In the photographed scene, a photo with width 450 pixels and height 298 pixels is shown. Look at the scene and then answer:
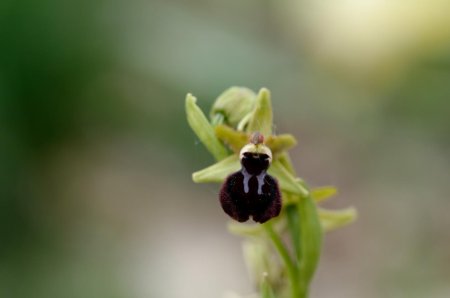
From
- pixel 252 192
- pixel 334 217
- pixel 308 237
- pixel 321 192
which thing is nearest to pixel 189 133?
pixel 334 217

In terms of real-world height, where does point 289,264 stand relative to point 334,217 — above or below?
below

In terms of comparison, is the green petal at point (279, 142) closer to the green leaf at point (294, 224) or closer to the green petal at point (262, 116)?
the green petal at point (262, 116)

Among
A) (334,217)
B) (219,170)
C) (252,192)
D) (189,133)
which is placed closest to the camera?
(252,192)

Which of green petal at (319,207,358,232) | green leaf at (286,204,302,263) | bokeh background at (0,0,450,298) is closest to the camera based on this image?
green leaf at (286,204,302,263)

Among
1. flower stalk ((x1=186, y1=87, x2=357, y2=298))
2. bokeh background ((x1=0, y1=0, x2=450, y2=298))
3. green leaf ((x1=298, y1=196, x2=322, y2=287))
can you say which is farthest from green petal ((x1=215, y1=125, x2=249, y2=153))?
bokeh background ((x1=0, y1=0, x2=450, y2=298))

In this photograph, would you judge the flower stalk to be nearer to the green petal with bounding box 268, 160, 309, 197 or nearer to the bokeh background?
the green petal with bounding box 268, 160, 309, 197

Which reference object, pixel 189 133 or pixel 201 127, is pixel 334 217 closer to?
pixel 201 127
